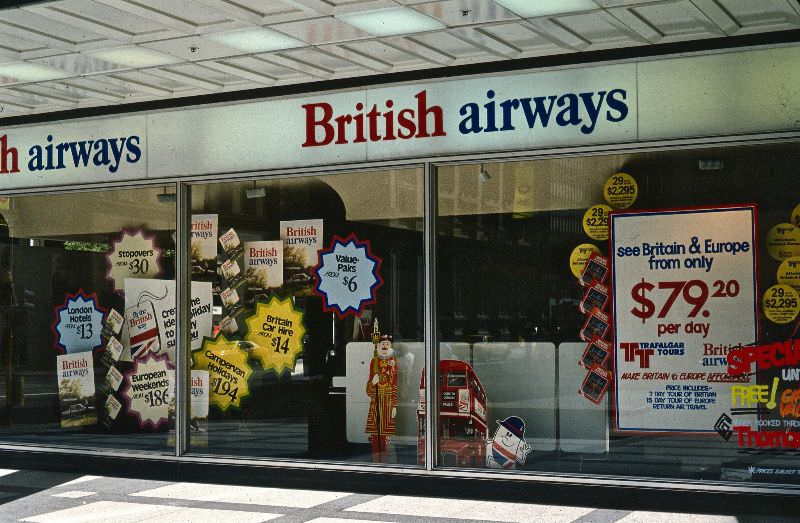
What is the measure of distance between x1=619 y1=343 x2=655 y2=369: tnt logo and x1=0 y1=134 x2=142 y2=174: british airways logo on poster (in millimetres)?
5217

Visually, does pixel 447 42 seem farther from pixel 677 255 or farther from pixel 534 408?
pixel 534 408

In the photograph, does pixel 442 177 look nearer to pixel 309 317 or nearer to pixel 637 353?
pixel 309 317

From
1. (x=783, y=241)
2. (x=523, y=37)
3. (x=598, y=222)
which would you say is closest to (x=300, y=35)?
(x=523, y=37)

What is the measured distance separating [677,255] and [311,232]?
3.41 m

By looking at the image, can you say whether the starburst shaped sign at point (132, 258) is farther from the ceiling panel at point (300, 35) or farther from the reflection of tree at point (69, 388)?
the ceiling panel at point (300, 35)

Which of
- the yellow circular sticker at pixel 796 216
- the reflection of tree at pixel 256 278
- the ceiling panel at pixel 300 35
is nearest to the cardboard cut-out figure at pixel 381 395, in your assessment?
the reflection of tree at pixel 256 278

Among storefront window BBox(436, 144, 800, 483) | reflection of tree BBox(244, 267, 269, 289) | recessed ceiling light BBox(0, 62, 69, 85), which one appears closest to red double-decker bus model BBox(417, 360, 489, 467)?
storefront window BBox(436, 144, 800, 483)

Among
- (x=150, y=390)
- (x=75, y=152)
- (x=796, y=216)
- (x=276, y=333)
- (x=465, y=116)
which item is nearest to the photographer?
(x=796, y=216)

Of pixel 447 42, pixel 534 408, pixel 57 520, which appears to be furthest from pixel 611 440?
pixel 57 520

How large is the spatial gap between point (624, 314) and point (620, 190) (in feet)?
3.36

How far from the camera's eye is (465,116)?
30.2 feet

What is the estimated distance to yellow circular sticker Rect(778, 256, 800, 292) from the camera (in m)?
8.18

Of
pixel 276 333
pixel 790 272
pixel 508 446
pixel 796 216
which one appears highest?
pixel 796 216

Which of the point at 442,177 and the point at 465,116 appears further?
the point at 442,177
